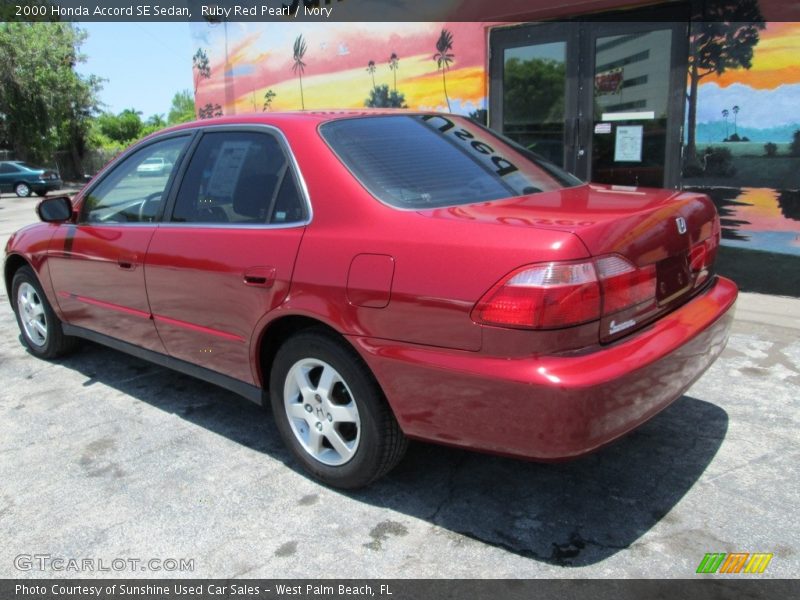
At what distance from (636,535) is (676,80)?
532 cm

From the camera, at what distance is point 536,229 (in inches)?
96.0

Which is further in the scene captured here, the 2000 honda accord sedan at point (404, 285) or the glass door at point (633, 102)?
the glass door at point (633, 102)

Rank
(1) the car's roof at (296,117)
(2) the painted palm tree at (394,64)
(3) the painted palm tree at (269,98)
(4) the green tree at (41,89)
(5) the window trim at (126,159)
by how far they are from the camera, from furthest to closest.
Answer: (4) the green tree at (41,89) < (3) the painted palm tree at (269,98) < (2) the painted palm tree at (394,64) < (5) the window trim at (126,159) < (1) the car's roof at (296,117)

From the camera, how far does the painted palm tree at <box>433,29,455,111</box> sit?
8258 mm

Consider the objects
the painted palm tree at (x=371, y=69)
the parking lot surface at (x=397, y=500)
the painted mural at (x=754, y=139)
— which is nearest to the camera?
the parking lot surface at (x=397, y=500)

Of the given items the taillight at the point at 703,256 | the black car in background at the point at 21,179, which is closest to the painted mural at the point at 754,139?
the taillight at the point at 703,256

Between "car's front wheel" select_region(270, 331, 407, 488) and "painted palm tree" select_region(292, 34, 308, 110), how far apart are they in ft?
26.0

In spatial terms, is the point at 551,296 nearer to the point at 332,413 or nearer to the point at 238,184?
the point at 332,413

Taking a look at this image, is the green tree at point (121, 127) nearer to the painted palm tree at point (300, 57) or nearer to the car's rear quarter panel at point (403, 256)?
the painted palm tree at point (300, 57)

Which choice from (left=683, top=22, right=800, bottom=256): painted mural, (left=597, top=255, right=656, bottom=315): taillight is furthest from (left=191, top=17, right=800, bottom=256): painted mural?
(left=597, top=255, right=656, bottom=315): taillight

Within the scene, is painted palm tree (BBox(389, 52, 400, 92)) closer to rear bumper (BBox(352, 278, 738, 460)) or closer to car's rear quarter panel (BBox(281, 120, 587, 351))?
car's rear quarter panel (BBox(281, 120, 587, 351))

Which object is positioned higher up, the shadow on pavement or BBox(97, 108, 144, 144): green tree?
BBox(97, 108, 144, 144): green tree

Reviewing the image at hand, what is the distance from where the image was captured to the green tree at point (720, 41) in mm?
6230

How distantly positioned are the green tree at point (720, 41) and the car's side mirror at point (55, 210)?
5590mm
